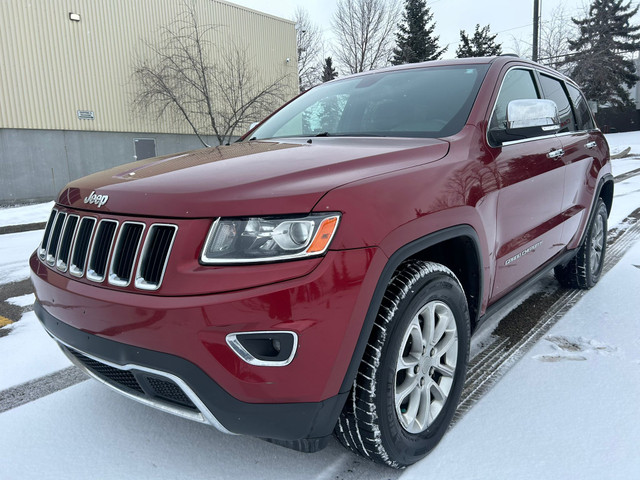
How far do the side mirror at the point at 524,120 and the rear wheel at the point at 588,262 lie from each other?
1.58 m

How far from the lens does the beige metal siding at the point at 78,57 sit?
569 inches

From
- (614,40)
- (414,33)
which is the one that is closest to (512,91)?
(414,33)

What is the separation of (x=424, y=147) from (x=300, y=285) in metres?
0.96

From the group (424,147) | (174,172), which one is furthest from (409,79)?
(174,172)

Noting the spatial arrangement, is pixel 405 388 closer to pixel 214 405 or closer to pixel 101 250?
pixel 214 405

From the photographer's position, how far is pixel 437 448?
1.99 m

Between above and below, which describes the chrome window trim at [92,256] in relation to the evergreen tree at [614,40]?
below

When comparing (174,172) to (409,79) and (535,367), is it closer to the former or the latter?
(409,79)

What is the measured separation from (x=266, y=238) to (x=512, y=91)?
201cm

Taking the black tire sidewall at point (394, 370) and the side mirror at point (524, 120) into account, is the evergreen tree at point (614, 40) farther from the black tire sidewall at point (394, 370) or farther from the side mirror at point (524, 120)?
the black tire sidewall at point (394, 370)

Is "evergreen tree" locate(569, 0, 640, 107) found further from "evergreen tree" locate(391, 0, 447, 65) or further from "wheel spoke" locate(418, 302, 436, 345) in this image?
"wheel spoke" locate(418, 302, 436, 345)

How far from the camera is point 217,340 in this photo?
1446mm

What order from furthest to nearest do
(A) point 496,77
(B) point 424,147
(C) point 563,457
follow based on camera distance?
1. (A) point 496,77
2. (B) point 424,147
3. (C) point 563,457

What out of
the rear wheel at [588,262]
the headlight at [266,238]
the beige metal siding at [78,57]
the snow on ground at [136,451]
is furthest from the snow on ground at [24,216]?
the headlight at [266,238]
